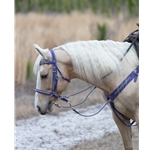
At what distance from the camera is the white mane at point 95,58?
295 cm

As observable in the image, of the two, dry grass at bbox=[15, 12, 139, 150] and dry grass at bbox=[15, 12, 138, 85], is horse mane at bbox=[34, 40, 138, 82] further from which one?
dry grass at bbox=[15, 12, 138, 85]

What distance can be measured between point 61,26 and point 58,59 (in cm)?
695

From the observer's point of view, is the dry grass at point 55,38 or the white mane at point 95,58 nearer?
the white mane at point 95,58

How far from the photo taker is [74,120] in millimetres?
5598

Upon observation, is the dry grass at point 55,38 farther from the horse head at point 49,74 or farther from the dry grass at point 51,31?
the horse head at point 49,74

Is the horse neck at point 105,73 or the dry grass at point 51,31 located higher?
the horse neck at point 105,73

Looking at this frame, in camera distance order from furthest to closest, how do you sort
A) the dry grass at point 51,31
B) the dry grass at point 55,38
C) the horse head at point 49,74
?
the dry grass at point 51,31
the dry grass at point 55,38
the horse head at point 49,74

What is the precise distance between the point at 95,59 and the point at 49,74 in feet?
1.21

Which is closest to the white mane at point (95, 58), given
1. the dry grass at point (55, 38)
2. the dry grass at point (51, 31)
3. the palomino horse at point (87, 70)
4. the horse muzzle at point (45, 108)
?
the palomino horse at point (87, 70)

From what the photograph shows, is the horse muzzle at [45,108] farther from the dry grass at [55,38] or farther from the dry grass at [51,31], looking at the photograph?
the dry grass at [51,31]

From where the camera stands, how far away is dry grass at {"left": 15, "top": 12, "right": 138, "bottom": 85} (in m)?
7.47

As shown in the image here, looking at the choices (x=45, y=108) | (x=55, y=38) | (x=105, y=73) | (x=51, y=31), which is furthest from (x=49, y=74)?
(x=51, y=31)

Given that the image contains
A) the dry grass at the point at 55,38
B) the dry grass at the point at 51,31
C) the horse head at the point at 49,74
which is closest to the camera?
the horse head at the point at 49,74
